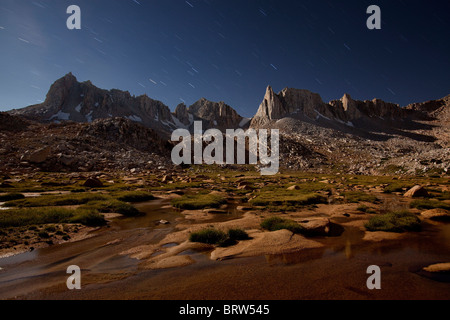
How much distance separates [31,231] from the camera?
41.7 feet

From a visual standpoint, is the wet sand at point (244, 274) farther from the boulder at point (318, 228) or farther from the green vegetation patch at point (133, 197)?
the green vegetation patch at point (133, 197)

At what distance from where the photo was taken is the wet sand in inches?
253

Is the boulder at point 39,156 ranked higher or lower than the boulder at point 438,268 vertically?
higher

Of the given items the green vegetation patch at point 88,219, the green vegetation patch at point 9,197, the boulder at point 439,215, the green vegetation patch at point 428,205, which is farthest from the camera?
the green vegetation patch at point 9,197

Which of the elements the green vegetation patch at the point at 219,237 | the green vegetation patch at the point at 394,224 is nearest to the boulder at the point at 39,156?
the green vegetation patch at the point at 219,237

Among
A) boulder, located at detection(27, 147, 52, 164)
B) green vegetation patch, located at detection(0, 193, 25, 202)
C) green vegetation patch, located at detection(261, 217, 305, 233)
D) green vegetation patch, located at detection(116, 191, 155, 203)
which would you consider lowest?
green vegetation patch, located at detection(116, 191, 155, 203)

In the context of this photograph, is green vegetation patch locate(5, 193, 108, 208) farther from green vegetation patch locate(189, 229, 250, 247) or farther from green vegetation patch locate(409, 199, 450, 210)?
green vegetation patch locate(409, 199, 450, 210)

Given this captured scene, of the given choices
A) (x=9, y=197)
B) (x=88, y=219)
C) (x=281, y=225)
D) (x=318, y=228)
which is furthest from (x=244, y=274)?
(x=9, y=197)

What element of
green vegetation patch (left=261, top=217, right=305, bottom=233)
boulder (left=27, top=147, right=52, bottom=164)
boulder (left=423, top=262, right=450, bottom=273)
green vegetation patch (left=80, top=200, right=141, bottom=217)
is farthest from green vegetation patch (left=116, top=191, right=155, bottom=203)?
boulder (left=27, top=147, right=52, bottom=164)

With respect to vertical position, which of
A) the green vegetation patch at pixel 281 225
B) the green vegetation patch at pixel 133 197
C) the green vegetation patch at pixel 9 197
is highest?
the green vegetation patch at pixel 9 197

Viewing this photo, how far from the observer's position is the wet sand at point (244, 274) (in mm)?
6414

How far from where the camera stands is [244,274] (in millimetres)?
7727

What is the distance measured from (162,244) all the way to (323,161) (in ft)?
356

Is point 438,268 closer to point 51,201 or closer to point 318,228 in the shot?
point 318,228
